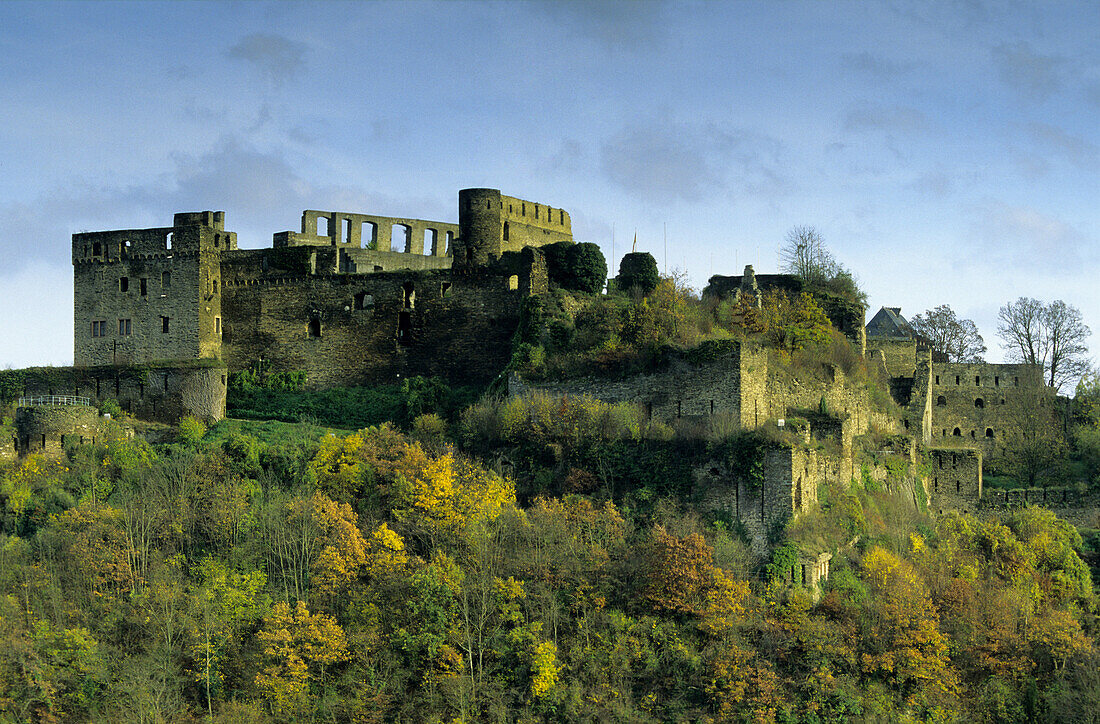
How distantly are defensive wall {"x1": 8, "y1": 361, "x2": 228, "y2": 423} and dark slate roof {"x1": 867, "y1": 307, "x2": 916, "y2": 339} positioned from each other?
109ft

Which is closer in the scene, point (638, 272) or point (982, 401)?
point (638, 272)

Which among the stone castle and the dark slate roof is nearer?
the stone castle

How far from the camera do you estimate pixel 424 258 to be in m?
64.4

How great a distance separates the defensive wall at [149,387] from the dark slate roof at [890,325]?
109 ft

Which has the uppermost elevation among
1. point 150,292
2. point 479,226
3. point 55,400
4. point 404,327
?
point 479,226

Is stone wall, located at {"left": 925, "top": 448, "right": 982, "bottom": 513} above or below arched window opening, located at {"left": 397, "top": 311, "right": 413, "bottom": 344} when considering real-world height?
below

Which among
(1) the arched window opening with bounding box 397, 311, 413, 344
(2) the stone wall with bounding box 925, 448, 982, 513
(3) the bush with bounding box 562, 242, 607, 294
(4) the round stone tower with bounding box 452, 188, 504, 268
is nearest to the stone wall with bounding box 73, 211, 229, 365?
(1) the arched window opening with bounding box 397, 311, 413, 344

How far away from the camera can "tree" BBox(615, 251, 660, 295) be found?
54094mm

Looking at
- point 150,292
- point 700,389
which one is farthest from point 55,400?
point 700,389

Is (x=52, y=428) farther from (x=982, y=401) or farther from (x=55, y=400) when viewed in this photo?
(x=982, y=401)

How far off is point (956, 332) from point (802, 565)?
4051cm

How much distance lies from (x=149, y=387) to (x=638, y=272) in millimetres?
17262

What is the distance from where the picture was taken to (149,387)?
5372cm

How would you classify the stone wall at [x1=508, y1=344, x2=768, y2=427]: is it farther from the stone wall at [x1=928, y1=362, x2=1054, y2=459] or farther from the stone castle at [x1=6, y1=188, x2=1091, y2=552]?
the stone wall at [x1=928, y1=362, x2=1054, y2=459]
